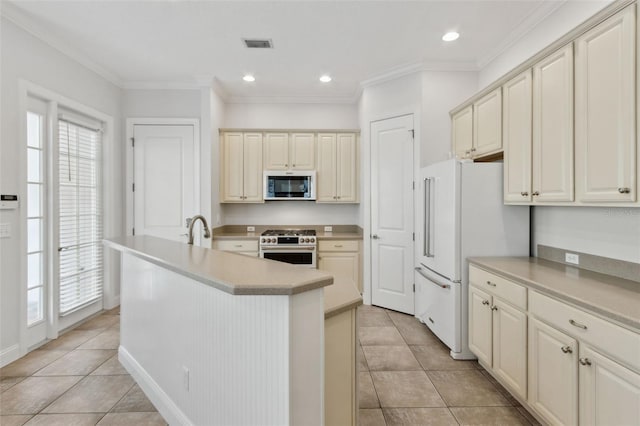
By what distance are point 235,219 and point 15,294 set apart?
2.68m

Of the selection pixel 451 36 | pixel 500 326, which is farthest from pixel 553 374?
pixel 451 36

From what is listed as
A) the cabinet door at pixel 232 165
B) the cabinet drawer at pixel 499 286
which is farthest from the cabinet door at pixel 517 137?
the cabinet door at pixel 232 165

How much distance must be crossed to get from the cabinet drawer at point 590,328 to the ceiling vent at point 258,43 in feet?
10.5

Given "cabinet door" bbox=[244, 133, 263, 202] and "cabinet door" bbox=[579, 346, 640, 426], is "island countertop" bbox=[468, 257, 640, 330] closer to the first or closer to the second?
"cabinet door" bbox=[579, 346, 640, 426]

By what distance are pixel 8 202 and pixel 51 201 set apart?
48 centimetres

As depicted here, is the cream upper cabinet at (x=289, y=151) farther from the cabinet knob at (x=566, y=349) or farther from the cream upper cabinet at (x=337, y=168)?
the cabinet knob at (x=566, y=349)

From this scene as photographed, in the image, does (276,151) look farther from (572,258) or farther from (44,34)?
(572,258)

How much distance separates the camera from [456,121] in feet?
11.4

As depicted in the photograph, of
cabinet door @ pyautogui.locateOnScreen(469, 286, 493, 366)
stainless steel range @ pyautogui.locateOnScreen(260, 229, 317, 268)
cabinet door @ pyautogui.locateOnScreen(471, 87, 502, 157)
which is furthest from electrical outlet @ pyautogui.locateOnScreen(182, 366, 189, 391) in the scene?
cabinet door @ pyautogui.locateOnScreen(471, 87, 502, 157)

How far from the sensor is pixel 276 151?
464 centimetres

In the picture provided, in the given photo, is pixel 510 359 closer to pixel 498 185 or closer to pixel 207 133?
pixel 498 185

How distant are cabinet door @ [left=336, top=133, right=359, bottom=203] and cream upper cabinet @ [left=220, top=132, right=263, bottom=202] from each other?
1.18 m

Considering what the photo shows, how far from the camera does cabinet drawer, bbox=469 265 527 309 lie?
2023 millimetres

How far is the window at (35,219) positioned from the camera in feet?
9.44
